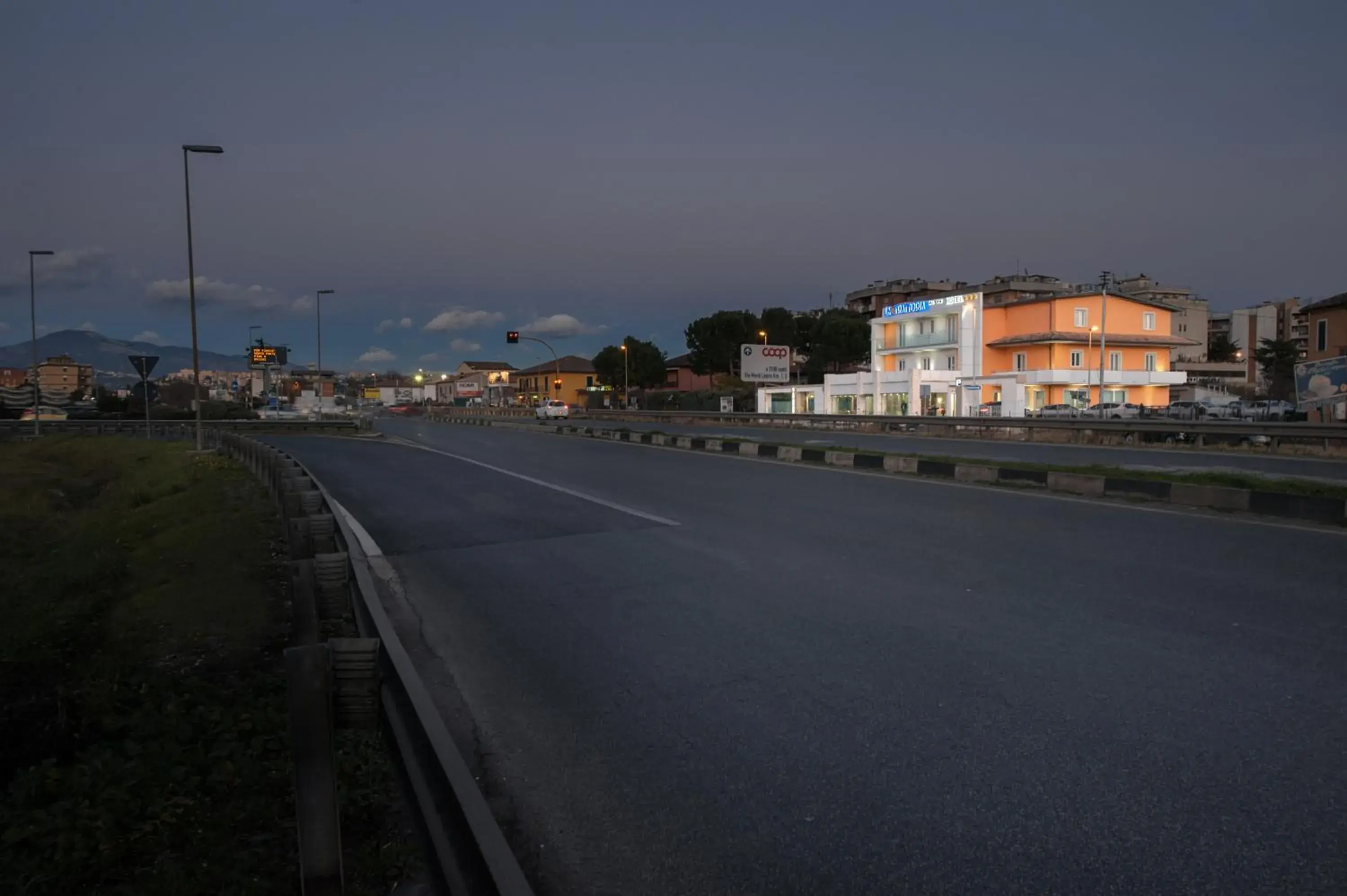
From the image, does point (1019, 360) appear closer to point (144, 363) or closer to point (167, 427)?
point (167, 427)

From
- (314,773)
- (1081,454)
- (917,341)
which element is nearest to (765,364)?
(917,341)

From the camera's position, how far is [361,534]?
11.7 meters

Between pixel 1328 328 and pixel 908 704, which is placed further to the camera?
pixel 1328 328

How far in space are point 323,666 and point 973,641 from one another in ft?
14.1

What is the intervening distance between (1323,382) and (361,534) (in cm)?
2260

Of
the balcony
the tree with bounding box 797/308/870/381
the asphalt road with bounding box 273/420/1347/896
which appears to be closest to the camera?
the asphalt road with bounding box 273/420/1347/896

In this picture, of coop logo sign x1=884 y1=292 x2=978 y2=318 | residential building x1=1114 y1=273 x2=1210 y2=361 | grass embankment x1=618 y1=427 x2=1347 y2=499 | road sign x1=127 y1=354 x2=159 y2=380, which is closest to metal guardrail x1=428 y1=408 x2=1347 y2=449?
grass embankment x1=618 y1=427 x2=1347 y2=499

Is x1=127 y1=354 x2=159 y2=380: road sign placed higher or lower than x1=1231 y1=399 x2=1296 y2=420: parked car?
higher

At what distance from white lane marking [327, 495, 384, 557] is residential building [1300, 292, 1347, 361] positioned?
38.5 metres

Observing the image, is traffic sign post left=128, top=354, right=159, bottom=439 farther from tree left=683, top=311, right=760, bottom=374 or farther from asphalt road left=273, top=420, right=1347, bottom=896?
tree left=683, top=311, right=760, bottom=374

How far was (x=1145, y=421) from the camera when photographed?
28438mm

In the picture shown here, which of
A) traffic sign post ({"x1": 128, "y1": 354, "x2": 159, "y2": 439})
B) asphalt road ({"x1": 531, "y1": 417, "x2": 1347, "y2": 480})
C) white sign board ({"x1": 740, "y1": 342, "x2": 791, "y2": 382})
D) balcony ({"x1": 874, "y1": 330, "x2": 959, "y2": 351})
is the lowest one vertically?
asphalt road ({"x1": 531, "y1": 417, "x2": 1347, "y2": 480})

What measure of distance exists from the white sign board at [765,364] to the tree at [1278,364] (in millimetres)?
44287

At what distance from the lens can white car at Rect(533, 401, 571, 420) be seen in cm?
6812
